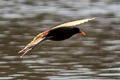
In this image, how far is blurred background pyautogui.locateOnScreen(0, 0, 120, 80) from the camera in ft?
40.2

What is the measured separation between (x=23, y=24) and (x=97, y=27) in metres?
2.59

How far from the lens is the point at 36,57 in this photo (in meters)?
13.8

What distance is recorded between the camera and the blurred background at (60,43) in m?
12.3

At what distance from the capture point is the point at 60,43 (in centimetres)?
1581

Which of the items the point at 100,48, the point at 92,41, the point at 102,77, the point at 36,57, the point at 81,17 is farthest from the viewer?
the point at 81,17

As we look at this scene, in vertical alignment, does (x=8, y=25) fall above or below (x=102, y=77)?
above

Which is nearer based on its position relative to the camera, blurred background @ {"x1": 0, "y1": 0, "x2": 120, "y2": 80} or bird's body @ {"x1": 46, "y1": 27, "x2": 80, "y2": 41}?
bird's body @ {"x1": 46, "y1": 27, "x2": 80, "y2": 41}

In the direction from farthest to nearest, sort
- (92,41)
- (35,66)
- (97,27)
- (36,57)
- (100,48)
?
(97,27) → (92,41) → (100,48) → (36,57) → (35,66)

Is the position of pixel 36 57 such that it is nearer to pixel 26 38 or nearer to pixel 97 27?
pixel 26 38

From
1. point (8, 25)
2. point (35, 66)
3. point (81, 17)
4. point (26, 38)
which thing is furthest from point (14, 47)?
point (81, 17)

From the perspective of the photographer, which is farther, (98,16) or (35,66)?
(98,16)

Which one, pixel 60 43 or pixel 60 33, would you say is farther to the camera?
pixel 60 43

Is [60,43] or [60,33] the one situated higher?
[60,33]

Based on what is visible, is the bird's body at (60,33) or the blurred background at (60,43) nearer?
the bird's body at (60,33)
